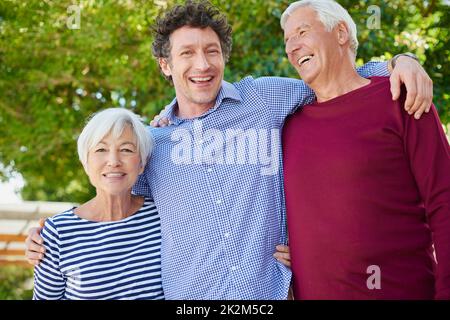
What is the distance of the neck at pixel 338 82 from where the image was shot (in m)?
2.06

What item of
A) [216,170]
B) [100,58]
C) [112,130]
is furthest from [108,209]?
[100,58]

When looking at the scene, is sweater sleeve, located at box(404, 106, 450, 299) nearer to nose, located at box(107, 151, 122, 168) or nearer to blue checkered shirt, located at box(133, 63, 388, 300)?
blue checkered shirt, located at box(133, 63, 388, 300)

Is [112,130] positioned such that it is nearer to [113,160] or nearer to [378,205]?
[113,160]

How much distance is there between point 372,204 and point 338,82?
1.37 feet

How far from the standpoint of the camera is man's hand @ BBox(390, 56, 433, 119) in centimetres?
185

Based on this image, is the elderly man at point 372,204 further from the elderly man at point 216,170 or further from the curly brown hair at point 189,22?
the curly brown hair at point 189,22

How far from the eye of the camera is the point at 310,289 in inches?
78.1

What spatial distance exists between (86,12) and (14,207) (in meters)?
1.76

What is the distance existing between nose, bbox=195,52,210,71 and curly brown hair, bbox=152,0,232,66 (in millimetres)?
106

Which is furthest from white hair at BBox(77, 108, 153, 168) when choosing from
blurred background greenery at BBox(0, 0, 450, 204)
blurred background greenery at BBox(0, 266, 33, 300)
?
blurred background greenery at BBox(0, 266, 33, 300)

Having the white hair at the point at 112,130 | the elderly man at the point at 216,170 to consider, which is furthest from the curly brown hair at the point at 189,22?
the white hair at the point at 112,130

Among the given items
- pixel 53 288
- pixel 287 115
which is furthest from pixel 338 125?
pixel 53 288

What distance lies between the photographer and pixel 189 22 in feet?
7.32
